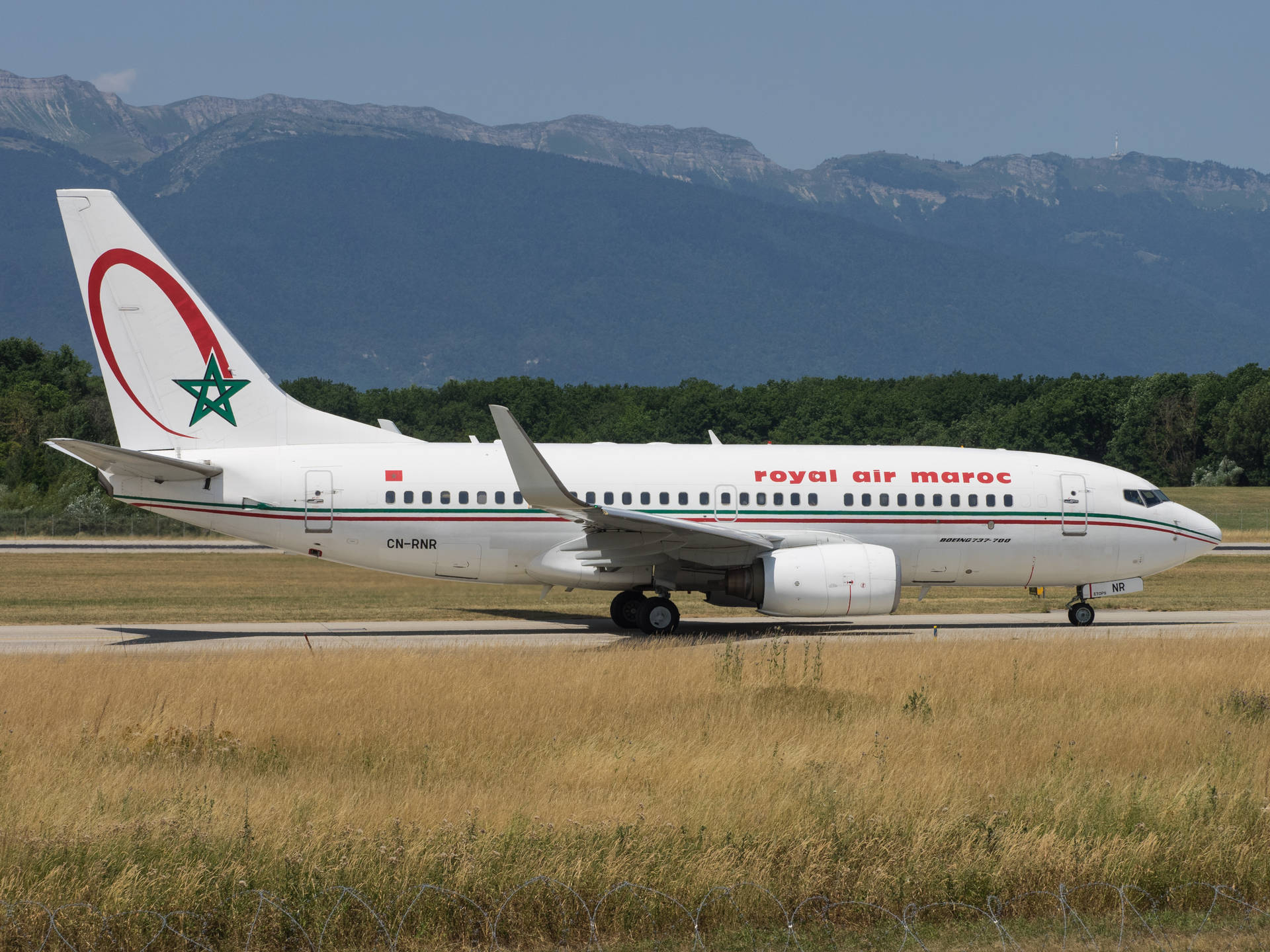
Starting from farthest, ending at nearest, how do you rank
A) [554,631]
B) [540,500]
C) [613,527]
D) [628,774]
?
[554,631], [613,527], [540,500], [628,774]

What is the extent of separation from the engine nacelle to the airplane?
0.11 ft

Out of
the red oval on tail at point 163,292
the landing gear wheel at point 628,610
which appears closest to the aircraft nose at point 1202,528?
the landing gear wheel at point 628,610

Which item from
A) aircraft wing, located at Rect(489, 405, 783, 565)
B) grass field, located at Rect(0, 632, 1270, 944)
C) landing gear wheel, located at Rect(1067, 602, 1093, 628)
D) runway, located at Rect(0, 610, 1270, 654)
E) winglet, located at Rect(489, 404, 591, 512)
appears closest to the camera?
grass field, located at Rect(0, 632, 1270, 944)

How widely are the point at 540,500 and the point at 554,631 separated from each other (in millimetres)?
4560

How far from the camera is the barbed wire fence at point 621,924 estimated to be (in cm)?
923

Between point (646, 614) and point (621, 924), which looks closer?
point (621, 924)

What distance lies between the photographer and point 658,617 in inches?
1064

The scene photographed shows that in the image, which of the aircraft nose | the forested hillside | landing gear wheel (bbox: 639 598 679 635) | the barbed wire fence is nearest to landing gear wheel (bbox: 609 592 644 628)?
landing gear wheel (bbox: 639 598 679 635)

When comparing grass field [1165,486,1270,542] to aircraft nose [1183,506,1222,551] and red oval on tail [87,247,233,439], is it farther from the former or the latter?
red oval on tail [87,247,233,439]

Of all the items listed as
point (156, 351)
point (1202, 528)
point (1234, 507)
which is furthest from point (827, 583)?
point (1234, 507)

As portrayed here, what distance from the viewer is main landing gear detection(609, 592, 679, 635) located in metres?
27.0

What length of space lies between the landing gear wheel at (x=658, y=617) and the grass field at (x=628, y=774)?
18.8 feet

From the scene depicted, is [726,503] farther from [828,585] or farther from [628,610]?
[828,585]

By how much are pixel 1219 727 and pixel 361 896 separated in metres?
11.2
